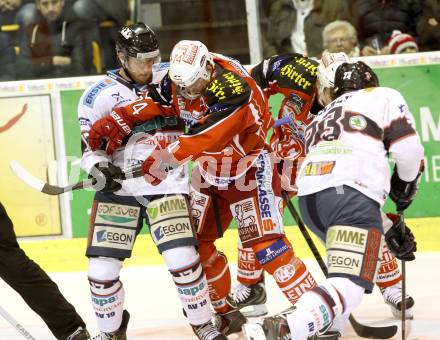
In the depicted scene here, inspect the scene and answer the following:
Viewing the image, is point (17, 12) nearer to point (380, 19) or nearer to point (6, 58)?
point (6, 58)

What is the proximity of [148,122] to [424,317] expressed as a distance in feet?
5.24

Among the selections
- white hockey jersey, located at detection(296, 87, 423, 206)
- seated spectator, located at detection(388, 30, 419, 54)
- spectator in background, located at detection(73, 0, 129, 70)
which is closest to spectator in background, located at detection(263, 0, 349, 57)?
seated spectator, located at detection(388, 30, 419, 54)

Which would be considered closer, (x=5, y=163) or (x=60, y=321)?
(x=60, y=321)

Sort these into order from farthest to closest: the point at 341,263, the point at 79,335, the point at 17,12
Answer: the point at 17,12 < the point at 79,335 < the point at 341,263

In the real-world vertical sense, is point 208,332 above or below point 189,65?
below

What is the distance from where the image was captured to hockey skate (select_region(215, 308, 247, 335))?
5.19 metres

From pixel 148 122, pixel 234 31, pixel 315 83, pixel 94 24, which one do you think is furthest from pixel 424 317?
pixel 94 24

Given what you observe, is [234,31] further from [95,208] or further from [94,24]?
[95,208]

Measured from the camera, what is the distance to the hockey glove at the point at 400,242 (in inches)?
180

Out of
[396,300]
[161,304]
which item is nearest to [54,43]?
[161,304]

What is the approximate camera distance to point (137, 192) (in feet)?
15.8

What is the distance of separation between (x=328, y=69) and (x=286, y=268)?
2.95 feet

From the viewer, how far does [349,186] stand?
4258mm

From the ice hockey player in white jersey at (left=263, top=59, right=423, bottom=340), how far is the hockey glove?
0.84 ft
